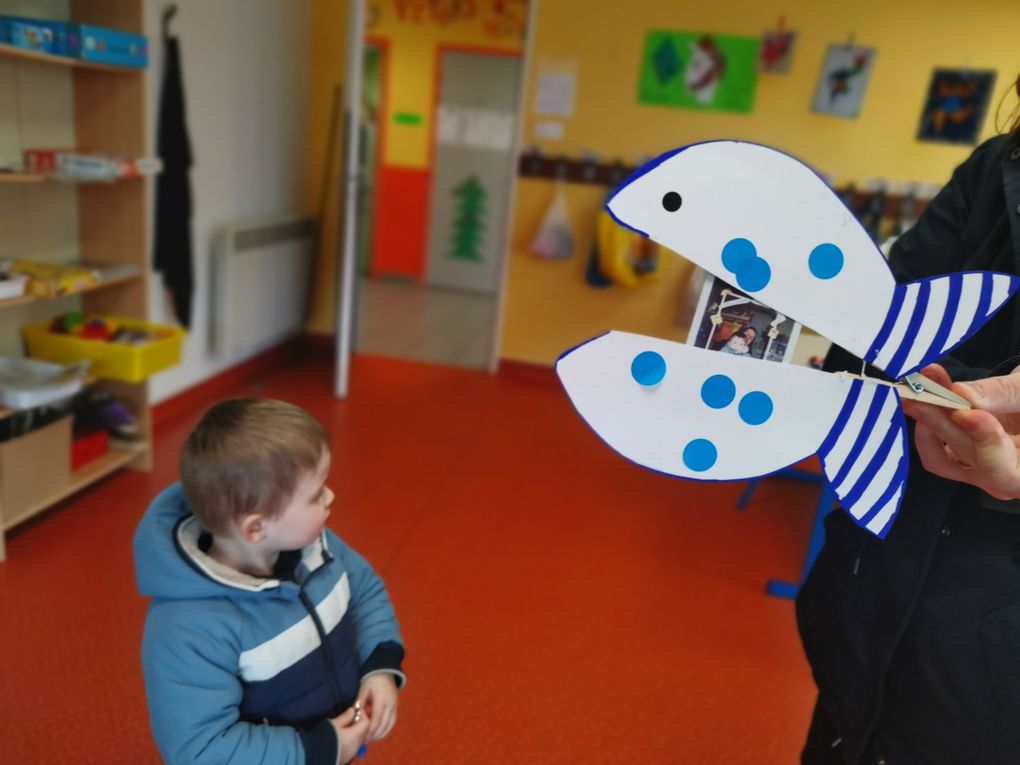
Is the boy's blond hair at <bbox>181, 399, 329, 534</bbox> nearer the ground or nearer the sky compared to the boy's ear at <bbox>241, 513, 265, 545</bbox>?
nearer the sky

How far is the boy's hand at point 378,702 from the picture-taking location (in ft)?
3.39

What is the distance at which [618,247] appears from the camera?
3885 millimetres

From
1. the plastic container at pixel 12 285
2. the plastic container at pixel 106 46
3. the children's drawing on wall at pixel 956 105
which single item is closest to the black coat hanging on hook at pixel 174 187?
the plastic container at pixel 106 46

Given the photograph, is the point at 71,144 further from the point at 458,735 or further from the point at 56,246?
the point at 458,735

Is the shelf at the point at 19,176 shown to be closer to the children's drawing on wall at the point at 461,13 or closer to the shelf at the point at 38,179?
the shelf at the point at 38,179

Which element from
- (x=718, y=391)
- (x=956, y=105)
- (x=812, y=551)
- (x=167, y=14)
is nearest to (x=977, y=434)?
(x=718, y=391)

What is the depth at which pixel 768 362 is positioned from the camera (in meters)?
0.79

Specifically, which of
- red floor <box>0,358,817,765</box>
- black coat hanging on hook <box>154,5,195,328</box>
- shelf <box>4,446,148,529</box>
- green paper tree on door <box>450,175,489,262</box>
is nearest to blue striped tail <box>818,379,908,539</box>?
red floor <box>0,358,817,765</box>

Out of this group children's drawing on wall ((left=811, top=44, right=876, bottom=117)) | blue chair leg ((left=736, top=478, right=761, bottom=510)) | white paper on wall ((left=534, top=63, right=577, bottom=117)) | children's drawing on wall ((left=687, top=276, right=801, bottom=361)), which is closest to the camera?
children's drawing on wall ((left=687, top=276, right=801, bottom=361))

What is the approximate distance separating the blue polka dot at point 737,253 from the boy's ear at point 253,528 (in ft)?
1.99

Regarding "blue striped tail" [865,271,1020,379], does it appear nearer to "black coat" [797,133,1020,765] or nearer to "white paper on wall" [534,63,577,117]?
"black coat" [797,133,1020,765]

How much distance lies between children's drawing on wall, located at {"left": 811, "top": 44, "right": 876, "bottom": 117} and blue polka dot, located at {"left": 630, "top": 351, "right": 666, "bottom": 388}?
3.41 metres

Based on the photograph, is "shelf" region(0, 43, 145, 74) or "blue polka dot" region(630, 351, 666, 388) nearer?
"blue polka dot" region(630, 351, 666, 388)

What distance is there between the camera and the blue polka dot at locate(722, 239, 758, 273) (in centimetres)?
76
